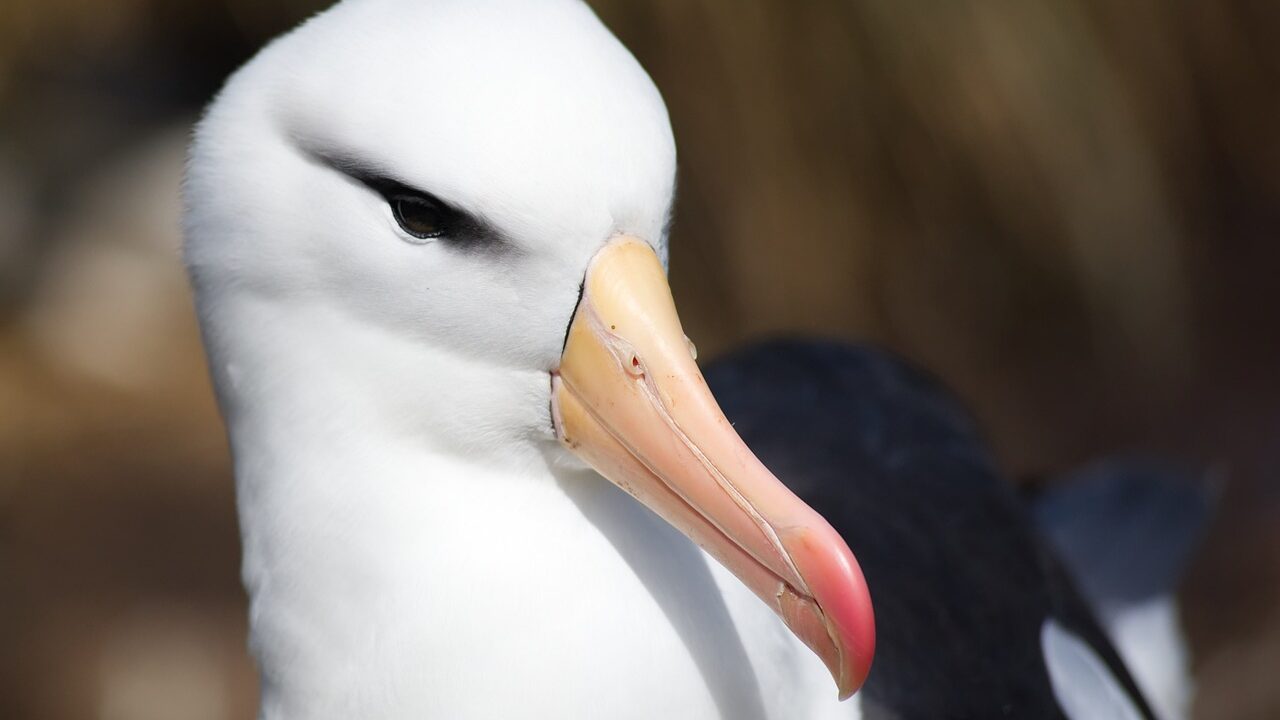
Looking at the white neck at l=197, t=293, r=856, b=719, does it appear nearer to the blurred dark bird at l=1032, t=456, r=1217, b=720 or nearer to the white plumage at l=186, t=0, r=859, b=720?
the white plumage at l=186, t=0, r=859, b=720

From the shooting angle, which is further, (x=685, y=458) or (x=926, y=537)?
(x=926, y=537)

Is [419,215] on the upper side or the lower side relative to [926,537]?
upper

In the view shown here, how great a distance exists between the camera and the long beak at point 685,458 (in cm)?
142

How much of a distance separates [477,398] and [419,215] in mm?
237

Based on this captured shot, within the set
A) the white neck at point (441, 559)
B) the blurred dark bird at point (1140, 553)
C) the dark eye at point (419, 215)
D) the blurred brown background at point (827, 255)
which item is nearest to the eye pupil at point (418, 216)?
the dark eye at point (419, 215)

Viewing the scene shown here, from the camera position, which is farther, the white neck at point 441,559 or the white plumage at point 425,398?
the white neck at point 441,559

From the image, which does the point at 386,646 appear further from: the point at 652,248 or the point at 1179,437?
the point at 1179,437

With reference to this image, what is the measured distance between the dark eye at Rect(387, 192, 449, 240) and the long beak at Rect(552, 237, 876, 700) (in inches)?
7.3

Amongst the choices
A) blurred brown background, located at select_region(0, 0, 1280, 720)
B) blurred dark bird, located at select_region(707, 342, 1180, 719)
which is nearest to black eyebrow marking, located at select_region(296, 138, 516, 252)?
blurred dark bird, located at select_region(707, 342, 1180, 719)

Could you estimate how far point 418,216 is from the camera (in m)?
1.53

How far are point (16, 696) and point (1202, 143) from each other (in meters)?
4.28

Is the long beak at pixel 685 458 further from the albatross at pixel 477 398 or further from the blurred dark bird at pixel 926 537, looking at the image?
the blurred dark bird at pixel 926 537

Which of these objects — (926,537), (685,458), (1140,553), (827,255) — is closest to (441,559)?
(685,458)

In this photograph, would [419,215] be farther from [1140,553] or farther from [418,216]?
[1140,553]
